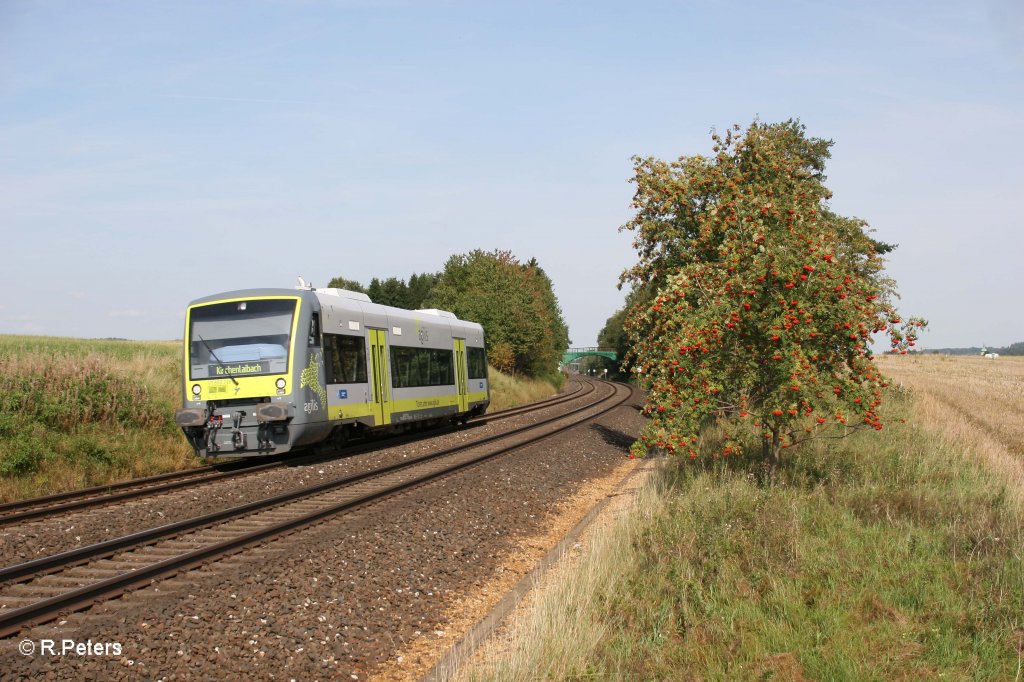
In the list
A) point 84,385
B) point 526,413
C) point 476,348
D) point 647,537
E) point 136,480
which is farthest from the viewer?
point 526,413

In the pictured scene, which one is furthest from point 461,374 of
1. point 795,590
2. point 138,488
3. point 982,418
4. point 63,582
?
point 795,590

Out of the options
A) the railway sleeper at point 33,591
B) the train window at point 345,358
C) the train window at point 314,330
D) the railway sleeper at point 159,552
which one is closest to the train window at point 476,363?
the train window at point 345,358

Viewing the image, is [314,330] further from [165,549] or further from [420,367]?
[165,549]

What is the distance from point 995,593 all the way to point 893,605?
75 cm

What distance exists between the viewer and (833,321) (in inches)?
368

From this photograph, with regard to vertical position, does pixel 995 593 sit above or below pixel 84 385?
below

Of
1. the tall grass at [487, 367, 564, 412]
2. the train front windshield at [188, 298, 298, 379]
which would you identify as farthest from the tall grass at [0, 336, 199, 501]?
the tall grass at [487, 367, 564, 412]

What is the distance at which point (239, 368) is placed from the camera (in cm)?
1461

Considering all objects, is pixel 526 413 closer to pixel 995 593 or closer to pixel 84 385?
pixel 84 385

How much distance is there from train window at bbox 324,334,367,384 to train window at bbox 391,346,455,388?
59.3 inches

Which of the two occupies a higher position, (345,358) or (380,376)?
(345,358)

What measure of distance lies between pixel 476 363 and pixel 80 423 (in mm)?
12345

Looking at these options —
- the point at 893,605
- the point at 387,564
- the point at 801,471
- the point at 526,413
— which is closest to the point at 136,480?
the point at 387,564

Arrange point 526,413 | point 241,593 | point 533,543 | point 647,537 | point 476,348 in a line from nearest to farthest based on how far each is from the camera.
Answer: point 241,593, point 647,537, point 533,543, point 476,348, point 526,413
